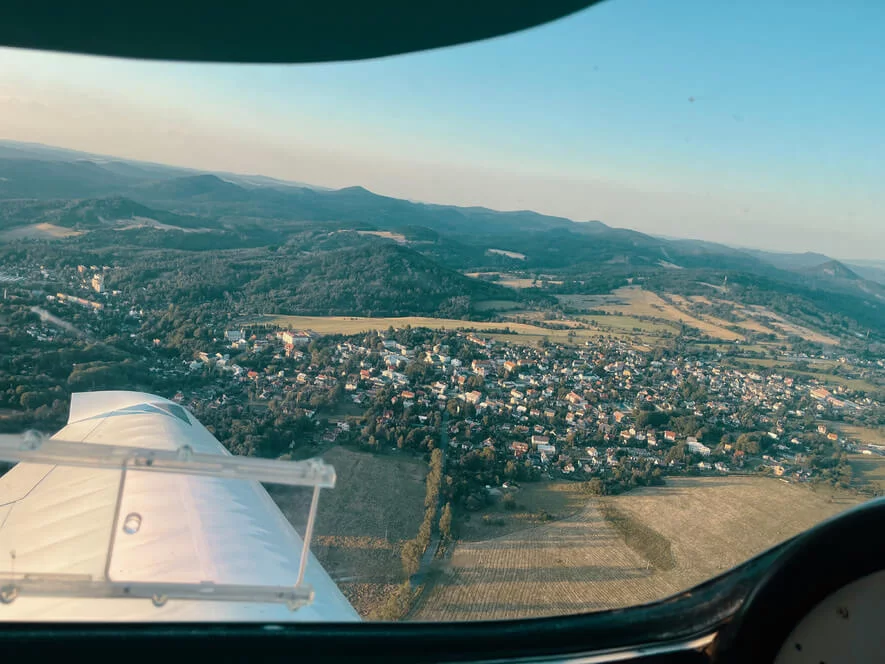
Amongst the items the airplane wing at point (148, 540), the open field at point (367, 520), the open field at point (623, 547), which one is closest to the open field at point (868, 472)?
the open field at point (623, 547)

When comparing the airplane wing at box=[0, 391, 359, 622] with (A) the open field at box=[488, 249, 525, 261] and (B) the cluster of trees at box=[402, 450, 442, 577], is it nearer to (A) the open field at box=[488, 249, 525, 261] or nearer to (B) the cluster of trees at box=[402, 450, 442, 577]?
(B) the cluster of trees at box=[402, 450, 442, 577]

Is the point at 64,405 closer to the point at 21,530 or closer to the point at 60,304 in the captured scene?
the point at 21,530

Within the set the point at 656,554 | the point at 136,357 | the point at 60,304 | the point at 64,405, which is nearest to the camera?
the point at 64,405

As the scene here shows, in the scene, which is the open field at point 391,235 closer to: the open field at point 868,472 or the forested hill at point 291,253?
the forested hill at point 291,253

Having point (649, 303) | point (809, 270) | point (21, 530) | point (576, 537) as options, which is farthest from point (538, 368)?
point (649, 303)

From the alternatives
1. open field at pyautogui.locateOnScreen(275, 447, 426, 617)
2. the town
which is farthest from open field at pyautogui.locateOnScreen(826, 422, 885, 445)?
open field at pyautogui.locateOnScreen(275, 447, 426, 617)

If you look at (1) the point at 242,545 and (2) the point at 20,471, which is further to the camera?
(1) the point at 242,545
